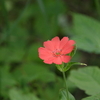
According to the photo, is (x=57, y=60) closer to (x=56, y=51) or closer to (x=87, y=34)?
(x=56, y=51)

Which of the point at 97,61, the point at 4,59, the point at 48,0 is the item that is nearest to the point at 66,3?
the point at 48,0

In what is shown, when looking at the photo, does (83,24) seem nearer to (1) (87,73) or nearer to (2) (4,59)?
(1) (87,73)

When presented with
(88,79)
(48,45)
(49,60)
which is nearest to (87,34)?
(88,79)

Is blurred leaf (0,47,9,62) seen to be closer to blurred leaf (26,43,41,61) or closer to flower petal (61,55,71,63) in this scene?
blurred leaf (26,43,41,61)

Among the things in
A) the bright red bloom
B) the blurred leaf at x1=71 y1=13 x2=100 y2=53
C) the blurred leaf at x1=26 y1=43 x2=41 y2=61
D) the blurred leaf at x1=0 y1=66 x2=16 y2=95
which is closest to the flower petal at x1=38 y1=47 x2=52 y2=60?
the bright red bloom

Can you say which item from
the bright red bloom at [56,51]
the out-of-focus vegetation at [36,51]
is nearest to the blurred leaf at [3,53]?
the out-of-focus vegetation at [36,51]

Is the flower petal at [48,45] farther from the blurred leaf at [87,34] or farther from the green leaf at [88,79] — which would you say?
the blurred leaf at [87,34]
